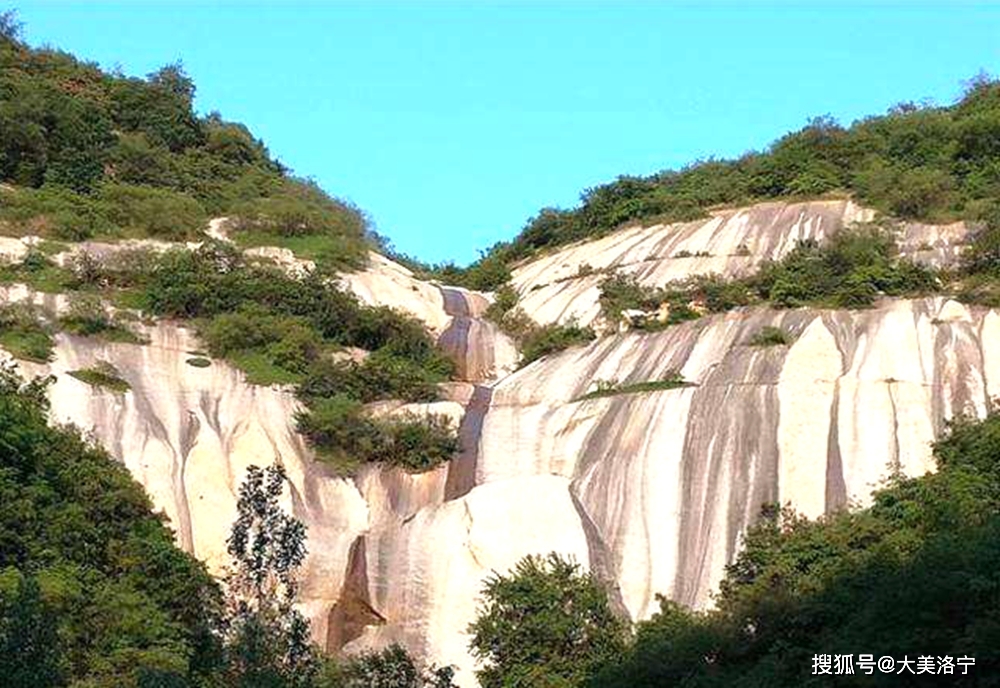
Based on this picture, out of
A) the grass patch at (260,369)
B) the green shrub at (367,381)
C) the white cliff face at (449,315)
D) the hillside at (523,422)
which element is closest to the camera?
the hillside at (523,422)

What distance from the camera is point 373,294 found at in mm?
39969

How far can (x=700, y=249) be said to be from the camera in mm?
40969

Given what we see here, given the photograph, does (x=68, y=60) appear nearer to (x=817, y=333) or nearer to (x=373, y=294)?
(x=373, y=294)

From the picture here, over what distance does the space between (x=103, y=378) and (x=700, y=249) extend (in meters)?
15.0

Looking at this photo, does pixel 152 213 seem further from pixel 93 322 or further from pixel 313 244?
pixel 93 322

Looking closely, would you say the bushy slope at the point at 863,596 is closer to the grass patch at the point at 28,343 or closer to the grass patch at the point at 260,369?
the grass patch at the point at 260,369

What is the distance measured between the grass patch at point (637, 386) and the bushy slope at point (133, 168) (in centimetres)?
922

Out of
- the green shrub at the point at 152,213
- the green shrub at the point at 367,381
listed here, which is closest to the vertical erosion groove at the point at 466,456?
the green shrub at the point at 367,381

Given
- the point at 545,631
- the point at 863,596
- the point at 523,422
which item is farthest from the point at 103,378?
the point at 863,596

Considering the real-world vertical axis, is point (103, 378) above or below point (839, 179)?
below

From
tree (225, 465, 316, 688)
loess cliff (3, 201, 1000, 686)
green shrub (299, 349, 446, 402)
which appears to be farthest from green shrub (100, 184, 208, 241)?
tree (225, 465, 316, 688)

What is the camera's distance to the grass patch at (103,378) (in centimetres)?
3244

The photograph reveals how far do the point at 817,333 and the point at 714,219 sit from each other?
9.78 meters

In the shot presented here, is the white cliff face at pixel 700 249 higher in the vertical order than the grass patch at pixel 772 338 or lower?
higher
